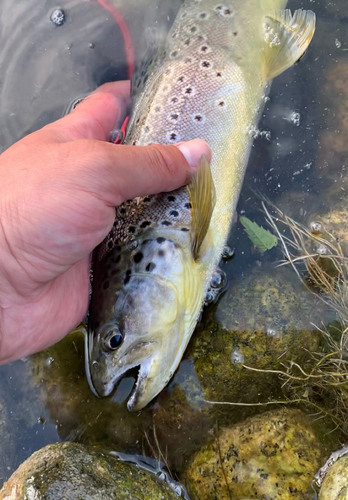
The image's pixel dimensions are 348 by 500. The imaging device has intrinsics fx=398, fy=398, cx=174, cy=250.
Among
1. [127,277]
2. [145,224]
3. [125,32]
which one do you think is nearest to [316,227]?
[145,224]

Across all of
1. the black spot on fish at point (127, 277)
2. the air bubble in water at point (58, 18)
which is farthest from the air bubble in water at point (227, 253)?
the air bubble in water at point (58, 18)

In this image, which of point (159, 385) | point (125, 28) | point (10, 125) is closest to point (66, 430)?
point (159, 385)

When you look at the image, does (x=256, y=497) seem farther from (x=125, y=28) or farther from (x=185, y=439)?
(x=125, y=28)

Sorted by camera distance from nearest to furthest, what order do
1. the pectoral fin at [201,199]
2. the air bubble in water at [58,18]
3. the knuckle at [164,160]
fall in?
the knuckle at [164,160]
the pectoral fin at [201,199]
the air bubble in water at [58,18]

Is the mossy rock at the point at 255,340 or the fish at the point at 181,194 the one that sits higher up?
the fish at the point at 181,194

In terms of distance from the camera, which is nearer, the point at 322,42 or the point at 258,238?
the point at 258,238

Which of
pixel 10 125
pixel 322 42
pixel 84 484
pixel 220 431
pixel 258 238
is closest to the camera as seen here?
pixel 84 484

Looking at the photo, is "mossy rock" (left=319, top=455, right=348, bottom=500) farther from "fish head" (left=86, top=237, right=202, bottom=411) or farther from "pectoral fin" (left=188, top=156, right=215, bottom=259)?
"pectoral fin" (left=188, top=156, right=215, bottom=259)

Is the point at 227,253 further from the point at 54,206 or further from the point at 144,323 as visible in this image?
the point at 54,206

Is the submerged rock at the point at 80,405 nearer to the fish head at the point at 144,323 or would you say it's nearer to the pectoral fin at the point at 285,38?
the fish head at the point at 144,323
